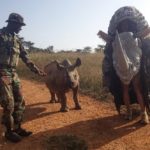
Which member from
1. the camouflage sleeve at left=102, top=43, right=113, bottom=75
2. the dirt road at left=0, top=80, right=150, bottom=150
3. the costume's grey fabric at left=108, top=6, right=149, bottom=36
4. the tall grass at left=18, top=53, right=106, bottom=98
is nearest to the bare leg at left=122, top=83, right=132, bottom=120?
the dirt road at left=0, top=80, right=150, bottom=150

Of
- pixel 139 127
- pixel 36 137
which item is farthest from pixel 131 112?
pixel 36 137

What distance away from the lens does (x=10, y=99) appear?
7.60 m

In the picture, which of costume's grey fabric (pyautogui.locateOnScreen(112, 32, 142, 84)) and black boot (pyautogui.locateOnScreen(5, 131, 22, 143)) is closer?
black boot (pyautogui.locateOnScreen(5, 131, 22, 143))

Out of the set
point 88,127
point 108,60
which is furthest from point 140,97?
point 88,127

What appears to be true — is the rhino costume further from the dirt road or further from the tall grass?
the tall grass

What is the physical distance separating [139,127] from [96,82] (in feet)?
18.2

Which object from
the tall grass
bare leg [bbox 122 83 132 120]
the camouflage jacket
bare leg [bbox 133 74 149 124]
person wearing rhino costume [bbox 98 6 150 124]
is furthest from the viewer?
the tall grass

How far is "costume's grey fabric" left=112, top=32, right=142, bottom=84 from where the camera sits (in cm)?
830

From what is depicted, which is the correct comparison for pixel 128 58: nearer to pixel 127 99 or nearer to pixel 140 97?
pixel 140 97

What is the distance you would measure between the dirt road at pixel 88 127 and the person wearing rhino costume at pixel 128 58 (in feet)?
1.57

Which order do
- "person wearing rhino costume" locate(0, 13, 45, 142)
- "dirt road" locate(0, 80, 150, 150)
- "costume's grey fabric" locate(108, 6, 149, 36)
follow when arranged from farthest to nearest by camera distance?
1. "costume's grey fabric" locate(108, 6, 149, 36)
2. "person wearing rhino costume" locate(0, 13, 45, 142)
3. "dirt road" locate(0, 80, 150, 150)

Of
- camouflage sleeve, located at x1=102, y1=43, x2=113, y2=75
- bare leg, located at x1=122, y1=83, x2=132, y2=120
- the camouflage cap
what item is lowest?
bare leg, located at x1=122, y1=83, x2=132, y2=120

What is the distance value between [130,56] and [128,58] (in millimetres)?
85

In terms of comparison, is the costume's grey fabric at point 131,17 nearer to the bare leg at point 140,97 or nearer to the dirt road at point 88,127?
the bare leg at point 140,97
